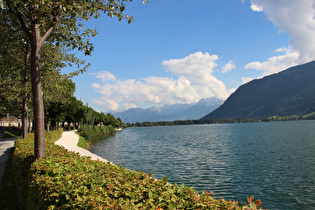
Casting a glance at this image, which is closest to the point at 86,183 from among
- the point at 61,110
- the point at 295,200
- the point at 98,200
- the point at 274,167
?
the point at 98,200

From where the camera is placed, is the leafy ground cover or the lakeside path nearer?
the leafy ground cover

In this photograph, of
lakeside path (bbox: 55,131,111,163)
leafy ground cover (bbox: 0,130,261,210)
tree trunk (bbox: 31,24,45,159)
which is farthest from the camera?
lakeside path (bbox: 55,131,111,163)

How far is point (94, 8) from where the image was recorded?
10.2 meters

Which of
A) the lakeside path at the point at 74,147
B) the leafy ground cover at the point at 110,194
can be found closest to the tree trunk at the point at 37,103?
the leafy ground cover at the point at 110,194

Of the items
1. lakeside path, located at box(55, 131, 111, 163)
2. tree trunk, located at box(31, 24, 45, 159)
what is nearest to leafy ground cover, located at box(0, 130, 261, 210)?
tree trunk, located at box(31, 24, 45, 159)

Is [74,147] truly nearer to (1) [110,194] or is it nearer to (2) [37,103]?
(2) [37,103]

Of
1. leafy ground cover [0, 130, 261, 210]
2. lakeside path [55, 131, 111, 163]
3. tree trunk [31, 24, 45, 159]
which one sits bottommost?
lakeside path [55, 131, 111, 163]

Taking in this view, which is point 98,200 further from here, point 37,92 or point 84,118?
point 84,118

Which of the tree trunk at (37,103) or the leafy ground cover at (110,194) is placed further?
the tree trunk at (37,103)

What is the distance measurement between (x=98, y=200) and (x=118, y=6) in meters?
9.41

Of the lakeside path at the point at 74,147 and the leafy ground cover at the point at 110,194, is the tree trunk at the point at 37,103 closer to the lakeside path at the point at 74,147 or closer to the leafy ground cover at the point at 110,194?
the leafy ground cover at the point at 110,194

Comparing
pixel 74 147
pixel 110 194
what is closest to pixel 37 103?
pixel 110 194

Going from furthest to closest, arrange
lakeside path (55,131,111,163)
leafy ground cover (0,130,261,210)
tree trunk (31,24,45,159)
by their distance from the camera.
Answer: lakeside path (55,131,111,163)
tree trunk (31,24,45,159)
leafy ground cover (0,130,261,210)

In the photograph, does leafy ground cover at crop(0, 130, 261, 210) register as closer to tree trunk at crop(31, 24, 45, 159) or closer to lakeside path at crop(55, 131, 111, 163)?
tree trunk at crop(31, 24, 45, 159)
